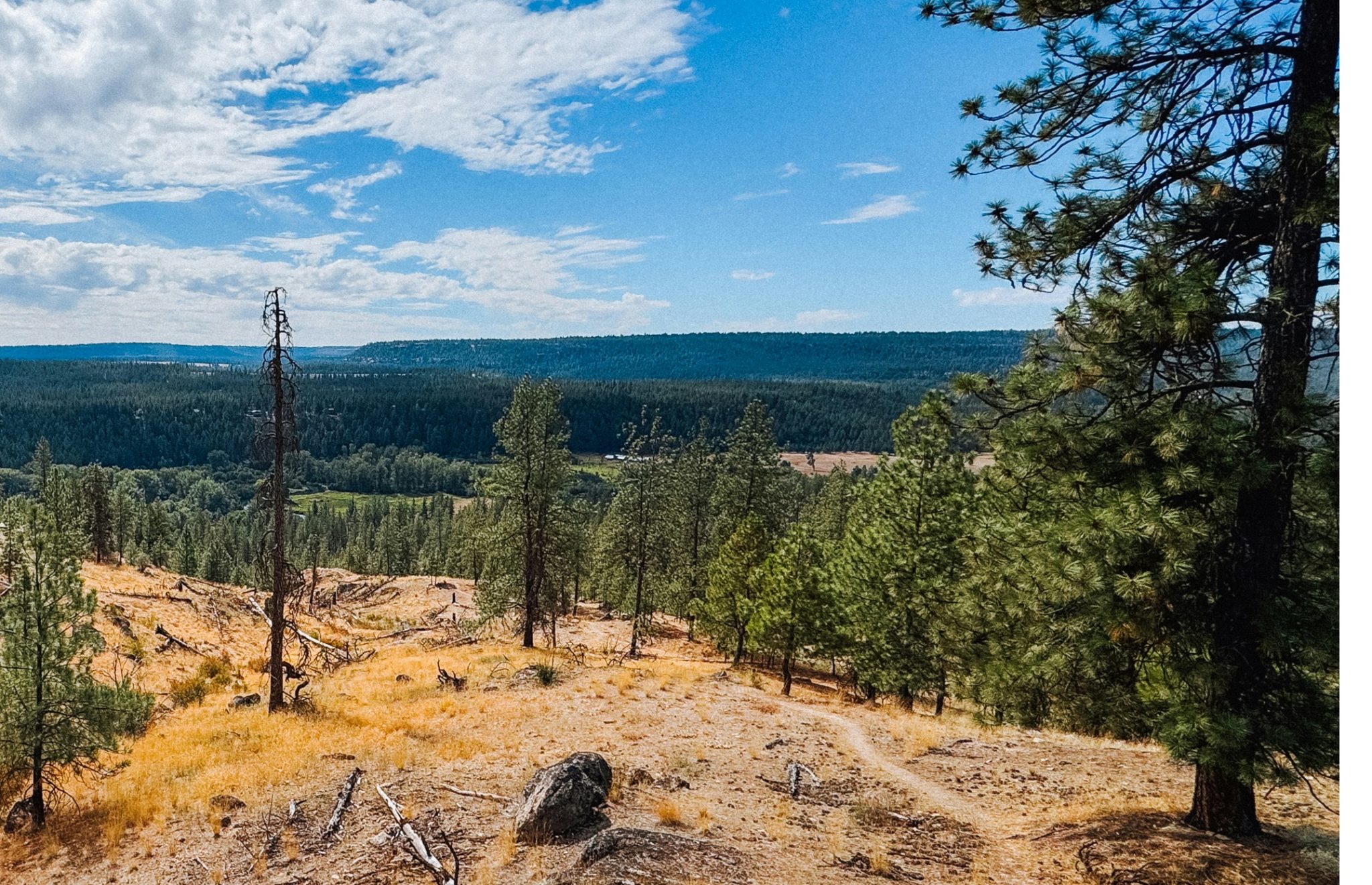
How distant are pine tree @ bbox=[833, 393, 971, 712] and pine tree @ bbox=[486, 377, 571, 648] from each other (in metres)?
13.0

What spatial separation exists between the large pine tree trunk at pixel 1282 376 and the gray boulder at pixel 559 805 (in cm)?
788

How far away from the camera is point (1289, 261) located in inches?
240

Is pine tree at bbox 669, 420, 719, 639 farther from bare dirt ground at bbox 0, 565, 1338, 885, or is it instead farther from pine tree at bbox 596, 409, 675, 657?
bare dirt ground at bbox 0, 565, 1338, 885

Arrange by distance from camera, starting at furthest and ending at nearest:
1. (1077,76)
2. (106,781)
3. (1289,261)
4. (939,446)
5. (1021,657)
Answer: (939,446)
(106,781)
(1021,657)
(1077,76)
(1289,261)

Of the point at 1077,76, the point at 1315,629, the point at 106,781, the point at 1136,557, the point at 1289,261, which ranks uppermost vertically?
the point at 1077,76

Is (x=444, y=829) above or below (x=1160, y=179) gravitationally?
below

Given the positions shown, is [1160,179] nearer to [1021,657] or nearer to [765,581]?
[1021,657]

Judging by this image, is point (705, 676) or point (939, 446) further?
point (705, 676)

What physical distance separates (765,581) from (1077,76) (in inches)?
789

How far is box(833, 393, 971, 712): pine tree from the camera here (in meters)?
18.9

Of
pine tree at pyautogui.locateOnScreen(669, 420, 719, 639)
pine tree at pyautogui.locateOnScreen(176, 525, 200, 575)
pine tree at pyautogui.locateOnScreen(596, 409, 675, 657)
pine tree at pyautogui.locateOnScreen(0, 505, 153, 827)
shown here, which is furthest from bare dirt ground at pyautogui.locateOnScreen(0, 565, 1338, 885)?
pine tree at pyautogui.locateOnScreen(176, 525, 200, 575)

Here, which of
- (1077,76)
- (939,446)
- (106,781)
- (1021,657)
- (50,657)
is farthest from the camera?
(939,446)

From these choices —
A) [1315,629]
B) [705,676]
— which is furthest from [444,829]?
[705,676]

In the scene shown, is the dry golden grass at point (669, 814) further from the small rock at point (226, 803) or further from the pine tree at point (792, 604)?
the pine tree at point (792, 604)
